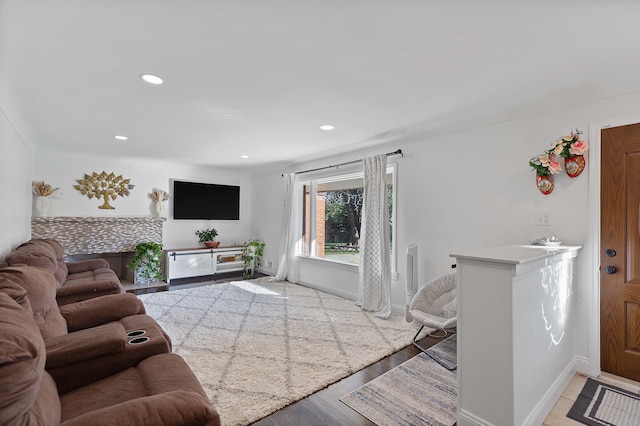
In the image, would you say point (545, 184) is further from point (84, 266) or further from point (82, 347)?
point (84, 266)

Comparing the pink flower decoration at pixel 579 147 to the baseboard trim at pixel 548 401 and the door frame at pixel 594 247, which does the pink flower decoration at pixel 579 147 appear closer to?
the door frame at pixel 594 247

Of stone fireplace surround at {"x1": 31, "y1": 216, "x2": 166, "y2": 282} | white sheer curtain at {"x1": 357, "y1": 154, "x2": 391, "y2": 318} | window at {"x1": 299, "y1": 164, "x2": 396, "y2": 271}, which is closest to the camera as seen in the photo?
white sheer curtain at {"x1": 357, "y1": 154, "x2": 391, "y2": 318}

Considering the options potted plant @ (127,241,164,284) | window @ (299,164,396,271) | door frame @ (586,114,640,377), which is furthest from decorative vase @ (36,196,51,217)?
door frame @ (586,114,640,377)

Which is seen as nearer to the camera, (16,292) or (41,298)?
(16,292)

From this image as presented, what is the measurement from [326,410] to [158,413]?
1306 mm

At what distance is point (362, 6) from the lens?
4.86ft

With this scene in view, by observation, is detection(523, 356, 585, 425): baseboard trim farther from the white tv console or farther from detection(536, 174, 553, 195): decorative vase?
the white tv console

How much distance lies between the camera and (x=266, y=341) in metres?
3.16

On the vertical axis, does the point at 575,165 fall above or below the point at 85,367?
above

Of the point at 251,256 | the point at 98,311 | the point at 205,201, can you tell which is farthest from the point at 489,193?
the point at 205,201

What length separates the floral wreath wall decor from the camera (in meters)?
2.59

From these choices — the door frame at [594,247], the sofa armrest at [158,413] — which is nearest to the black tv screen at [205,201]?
the sofa armrest at [158,413]

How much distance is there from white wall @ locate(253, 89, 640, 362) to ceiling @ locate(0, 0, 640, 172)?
0.59ft

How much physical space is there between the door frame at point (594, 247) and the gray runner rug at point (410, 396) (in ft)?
3.93
